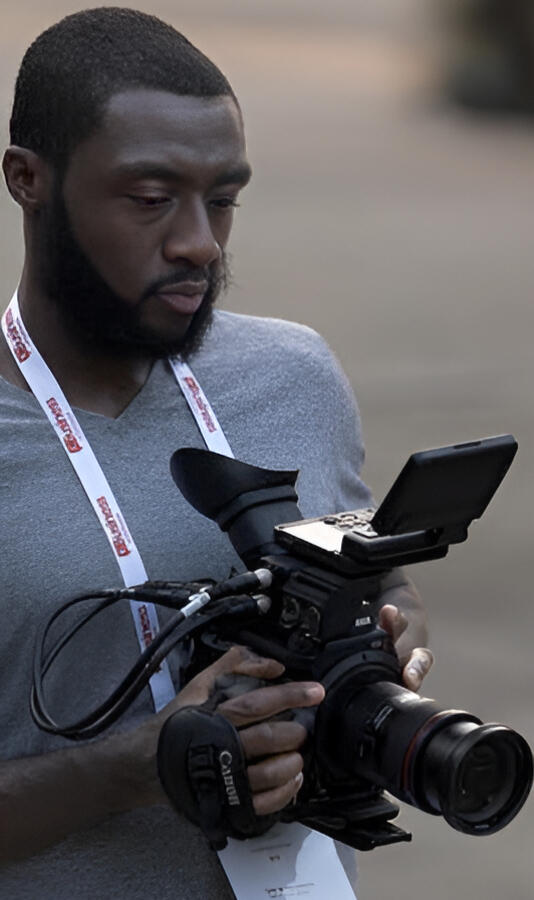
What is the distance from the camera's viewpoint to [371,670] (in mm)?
2428

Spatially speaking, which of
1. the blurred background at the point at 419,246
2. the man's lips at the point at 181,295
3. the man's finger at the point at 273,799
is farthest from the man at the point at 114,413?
the blurred background at the point at 419,246

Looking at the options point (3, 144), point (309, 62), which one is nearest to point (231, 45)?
point (309, 62)

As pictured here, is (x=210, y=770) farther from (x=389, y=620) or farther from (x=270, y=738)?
(x=389, y=620)

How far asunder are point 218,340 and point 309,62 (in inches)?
615

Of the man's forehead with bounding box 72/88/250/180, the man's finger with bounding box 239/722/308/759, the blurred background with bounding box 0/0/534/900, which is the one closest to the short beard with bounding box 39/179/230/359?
the man's forehead with bounding box 72/88/250/180

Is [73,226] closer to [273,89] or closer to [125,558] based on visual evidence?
[125,558]

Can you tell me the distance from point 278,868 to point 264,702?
308 mm

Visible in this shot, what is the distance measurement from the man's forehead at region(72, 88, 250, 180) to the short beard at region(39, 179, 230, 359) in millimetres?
120

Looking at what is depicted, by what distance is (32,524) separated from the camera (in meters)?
2.54

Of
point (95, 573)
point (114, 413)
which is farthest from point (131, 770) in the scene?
point (114, 413)

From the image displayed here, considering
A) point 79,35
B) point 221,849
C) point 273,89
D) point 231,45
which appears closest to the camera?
point 221,849

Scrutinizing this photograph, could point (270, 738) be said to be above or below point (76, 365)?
below

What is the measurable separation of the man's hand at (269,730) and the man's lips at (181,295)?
0.56 metres

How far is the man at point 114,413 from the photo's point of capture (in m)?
2.50
